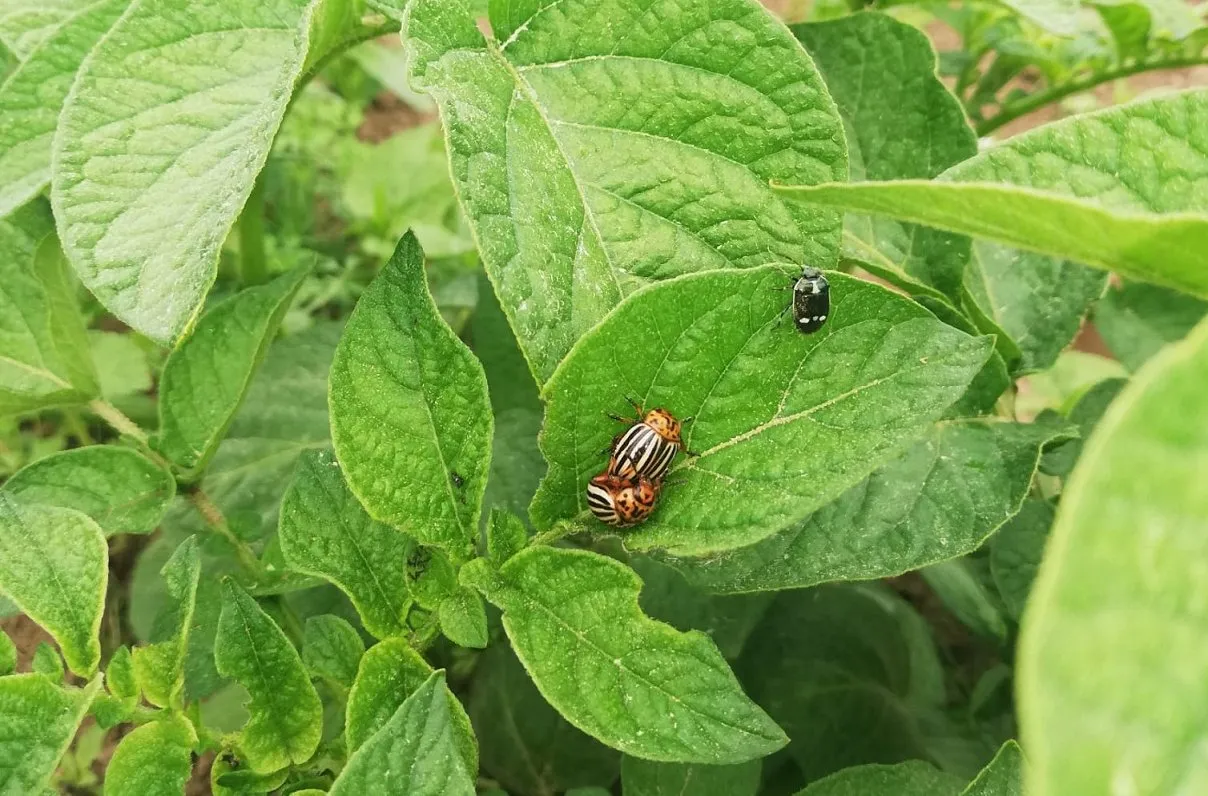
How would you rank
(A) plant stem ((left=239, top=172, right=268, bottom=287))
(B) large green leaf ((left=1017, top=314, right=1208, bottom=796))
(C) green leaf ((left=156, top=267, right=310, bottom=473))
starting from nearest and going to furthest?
(B) large green leaf ((left=1017, top=314, right=1208, bottom=796))
(C) green leaf ((left=156, top=267, right=310, bottom=473))
(A) plant stem ((left=239, top=172, right=268, bottom=287))

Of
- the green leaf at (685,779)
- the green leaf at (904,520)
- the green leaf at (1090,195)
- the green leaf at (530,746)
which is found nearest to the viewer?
the green leaf at (1090,195)

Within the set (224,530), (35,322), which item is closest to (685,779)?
(224,530)

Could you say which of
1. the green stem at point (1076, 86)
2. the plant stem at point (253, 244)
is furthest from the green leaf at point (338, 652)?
the green stem at point (1076, 86)

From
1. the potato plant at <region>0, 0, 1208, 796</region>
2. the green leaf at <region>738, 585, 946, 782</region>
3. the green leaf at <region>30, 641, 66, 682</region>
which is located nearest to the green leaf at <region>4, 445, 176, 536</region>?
the potato plant at <region>0, 0, 1208, 796</region>

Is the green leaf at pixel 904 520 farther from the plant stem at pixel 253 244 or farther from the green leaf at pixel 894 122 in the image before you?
the plant stem at pixel 253 244

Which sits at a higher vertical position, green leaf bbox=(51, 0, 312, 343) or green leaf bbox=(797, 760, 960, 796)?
green leaf bbox=(51, 0, 312, 343)

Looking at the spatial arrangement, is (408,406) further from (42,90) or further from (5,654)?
(42,90)

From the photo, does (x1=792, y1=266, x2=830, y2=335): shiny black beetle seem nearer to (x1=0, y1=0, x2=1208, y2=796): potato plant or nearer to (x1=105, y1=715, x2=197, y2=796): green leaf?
(x1=0, y1=0, x2=1208, y2=796): potato plant
